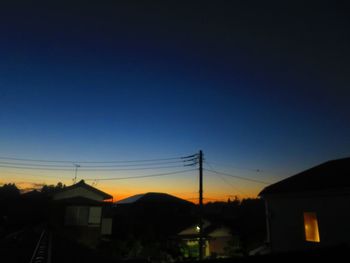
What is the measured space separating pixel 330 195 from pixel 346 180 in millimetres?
1081

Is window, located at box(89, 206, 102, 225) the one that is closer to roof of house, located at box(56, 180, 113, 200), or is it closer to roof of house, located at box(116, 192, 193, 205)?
roof of house, located at box(56, 180, 113, 200)

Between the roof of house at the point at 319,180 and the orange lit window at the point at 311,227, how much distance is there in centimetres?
153

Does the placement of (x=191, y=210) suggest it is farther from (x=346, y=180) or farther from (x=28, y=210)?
(x=346, y=180)

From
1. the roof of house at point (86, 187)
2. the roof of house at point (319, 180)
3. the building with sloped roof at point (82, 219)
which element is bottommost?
the building with sloped roof at point (82, 219)

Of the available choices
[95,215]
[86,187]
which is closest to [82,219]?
[95,215]

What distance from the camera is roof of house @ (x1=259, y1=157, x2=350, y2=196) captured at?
14078 mm

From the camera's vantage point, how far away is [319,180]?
15.4 m

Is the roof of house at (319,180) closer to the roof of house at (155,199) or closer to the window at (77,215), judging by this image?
the window at (77,215)

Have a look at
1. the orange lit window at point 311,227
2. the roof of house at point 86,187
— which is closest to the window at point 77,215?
the roof of house at point 86,187

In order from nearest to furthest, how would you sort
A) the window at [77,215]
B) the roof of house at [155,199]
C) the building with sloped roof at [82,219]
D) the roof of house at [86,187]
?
1. the building with sloped roof at [82,219]
2. the window at [77,215]
3. the roof of house at [86,187]
4. the roof of house at [155,199]

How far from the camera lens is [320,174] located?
55.5ft

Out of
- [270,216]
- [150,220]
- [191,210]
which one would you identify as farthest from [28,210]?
[270,216]

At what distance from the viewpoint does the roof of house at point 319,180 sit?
1408cm

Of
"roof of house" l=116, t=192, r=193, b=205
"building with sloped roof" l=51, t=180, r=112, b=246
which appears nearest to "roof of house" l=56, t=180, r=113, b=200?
"building with sloped roof" l=51, t=180, r=112, b=246
